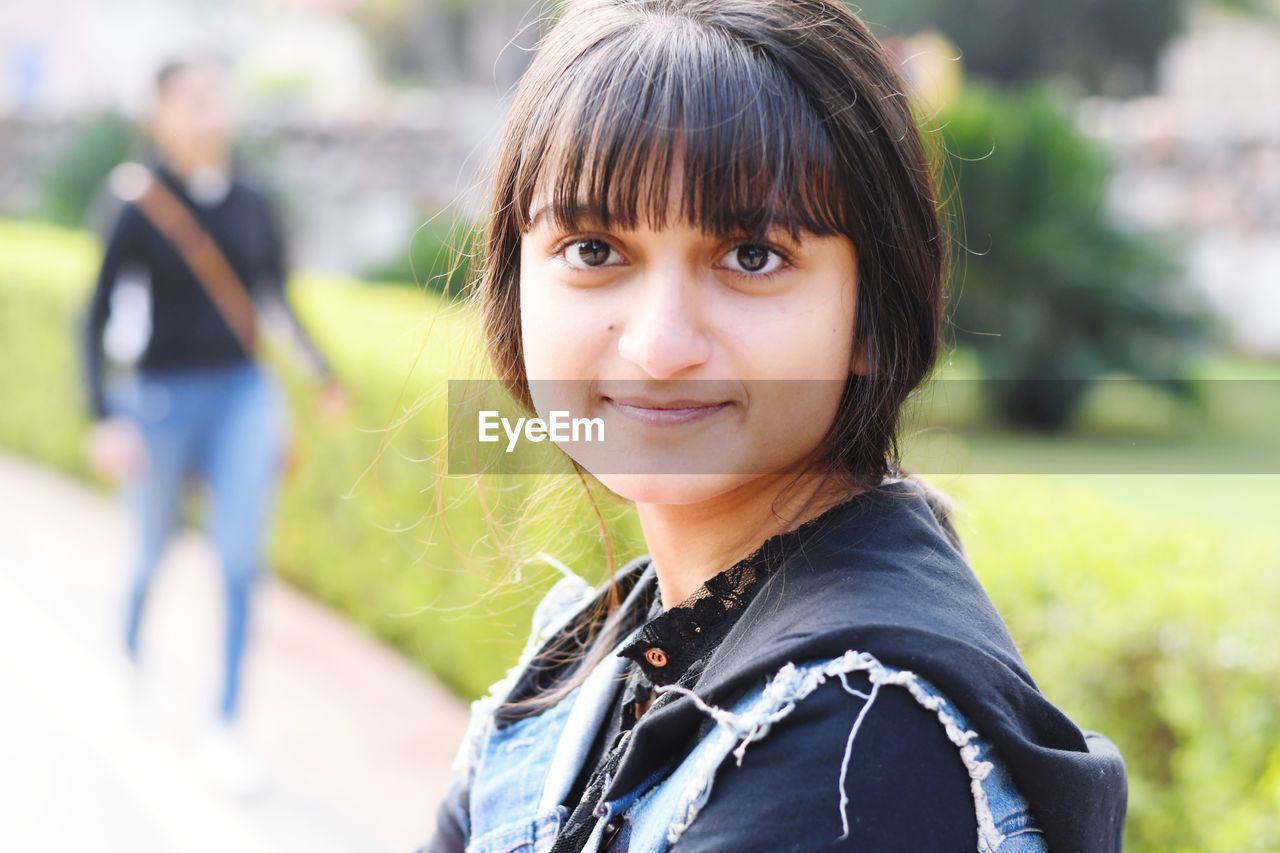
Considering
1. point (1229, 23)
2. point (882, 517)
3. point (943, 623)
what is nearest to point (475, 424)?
point (882, 517)

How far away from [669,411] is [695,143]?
0.22 meters

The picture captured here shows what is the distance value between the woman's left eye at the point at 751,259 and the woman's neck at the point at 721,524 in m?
0.20

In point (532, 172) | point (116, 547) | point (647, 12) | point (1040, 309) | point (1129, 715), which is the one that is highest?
point (647, 12)

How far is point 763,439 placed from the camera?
A: 1.15 metres

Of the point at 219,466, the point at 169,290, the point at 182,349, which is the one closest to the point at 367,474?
the point at 219,466

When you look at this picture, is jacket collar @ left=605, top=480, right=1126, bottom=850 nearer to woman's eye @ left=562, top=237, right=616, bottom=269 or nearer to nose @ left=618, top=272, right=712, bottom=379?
nose @ left=618, top=272, right=712, bottom=379

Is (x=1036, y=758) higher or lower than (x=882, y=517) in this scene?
lower

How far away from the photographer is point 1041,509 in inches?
151

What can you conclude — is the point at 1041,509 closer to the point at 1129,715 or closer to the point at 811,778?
the point at 1129,715

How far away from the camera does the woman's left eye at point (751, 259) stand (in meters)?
1.10

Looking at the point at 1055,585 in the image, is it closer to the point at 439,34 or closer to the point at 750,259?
the point at 750,259

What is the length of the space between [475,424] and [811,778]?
0.95 meters

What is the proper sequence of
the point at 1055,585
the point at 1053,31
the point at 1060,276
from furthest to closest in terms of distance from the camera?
the point at 1053,31 < the point at 1060,276 < the point at 1055,585

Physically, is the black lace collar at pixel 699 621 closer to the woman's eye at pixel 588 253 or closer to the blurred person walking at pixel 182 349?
the woman's eye at pixel 588 253
